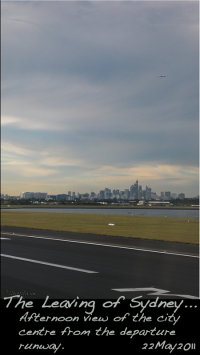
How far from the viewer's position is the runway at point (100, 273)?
7780 millimetres

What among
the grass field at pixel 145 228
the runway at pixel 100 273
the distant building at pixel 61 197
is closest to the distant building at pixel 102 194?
the distant building at pixel 61 197

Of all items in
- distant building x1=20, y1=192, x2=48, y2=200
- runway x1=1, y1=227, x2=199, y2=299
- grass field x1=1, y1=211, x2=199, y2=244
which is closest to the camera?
runway x1=1, y1=227, x2=199, y2=299

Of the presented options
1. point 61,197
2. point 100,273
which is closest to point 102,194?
point 61,197

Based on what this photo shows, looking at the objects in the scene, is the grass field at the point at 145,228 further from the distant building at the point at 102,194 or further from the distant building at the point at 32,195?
the distant building at the point at 102,194

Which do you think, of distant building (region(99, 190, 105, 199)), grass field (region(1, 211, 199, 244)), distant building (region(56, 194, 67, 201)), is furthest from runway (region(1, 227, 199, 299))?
distant building (region(99, 190, 105, 199))

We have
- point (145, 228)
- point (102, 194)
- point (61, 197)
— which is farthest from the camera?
point (145, 228)

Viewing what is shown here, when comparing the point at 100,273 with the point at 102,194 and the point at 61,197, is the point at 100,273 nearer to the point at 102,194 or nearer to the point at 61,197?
the point at 61,197

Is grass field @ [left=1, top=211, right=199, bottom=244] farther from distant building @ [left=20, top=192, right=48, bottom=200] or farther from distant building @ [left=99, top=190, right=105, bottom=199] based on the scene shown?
distant building @ [left=99, top=190, right=105, bottom=199]

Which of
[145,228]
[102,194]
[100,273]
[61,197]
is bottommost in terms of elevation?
[145,228]

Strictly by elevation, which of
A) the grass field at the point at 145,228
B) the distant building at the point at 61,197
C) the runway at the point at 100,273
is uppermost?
the distant building at the point at 61,197

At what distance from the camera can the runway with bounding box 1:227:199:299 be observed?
7.78 metres

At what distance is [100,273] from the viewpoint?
401 inches

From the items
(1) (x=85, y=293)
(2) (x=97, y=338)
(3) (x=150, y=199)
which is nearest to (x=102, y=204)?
(3) (x=150, y=199)

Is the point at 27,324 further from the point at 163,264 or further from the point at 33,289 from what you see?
the point at 163,264
